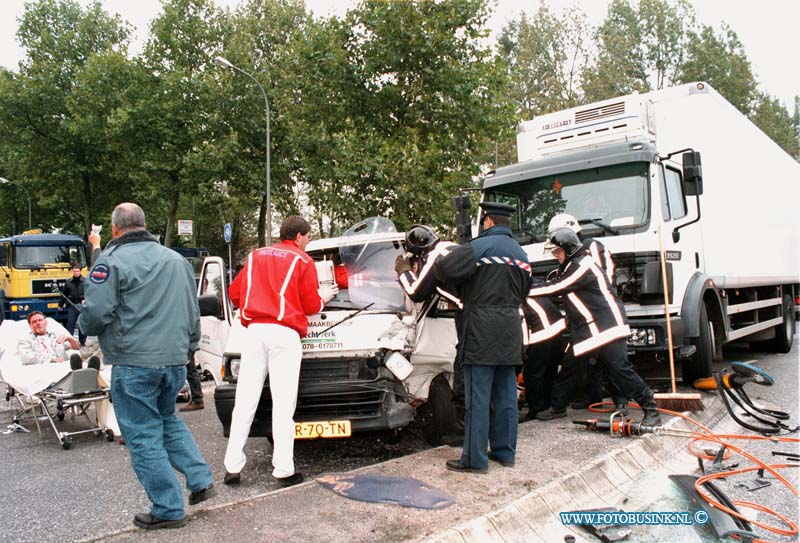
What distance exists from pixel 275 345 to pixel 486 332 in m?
1.47

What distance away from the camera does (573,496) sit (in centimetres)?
423

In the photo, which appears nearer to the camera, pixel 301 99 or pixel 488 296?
pixel 488 296

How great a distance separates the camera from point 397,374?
16.7 ft

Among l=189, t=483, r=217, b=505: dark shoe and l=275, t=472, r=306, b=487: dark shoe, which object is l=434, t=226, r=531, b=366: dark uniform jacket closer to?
l=275, t=472, r=306, b=487: dark shoe

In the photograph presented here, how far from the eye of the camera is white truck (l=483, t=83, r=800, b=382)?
22.4 ft

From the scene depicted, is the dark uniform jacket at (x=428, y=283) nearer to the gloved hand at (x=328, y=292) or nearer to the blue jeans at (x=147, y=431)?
the gloved hand at (x=328, y=292)

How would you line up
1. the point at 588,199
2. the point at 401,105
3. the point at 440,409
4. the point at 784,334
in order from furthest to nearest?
1. the point at 401,105
2. the point at 784,334
3. the point at 588,199
4. the point at 440,409

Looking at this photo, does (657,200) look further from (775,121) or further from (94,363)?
(775,121)

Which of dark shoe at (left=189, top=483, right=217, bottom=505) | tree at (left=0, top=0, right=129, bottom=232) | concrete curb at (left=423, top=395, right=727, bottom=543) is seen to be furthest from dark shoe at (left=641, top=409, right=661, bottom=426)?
tree at (left=0, top=0, right=129, bottom=232)

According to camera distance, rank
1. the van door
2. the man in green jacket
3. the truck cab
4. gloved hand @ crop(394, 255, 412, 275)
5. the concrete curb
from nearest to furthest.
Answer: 1. the concrete curb
2. the man in green jacket
3. gloved hand @ crop(394, 255, 412, 275)
4. the van door
5. the truck cab

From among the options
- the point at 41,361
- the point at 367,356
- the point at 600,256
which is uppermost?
the point at 600,256

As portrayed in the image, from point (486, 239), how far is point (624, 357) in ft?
6.16

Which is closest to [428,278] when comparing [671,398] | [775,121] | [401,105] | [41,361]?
[671,398]

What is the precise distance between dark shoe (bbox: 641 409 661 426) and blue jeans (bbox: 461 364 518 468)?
4.77 ft
